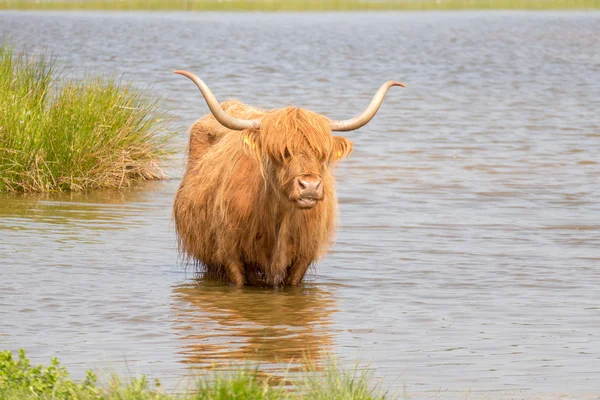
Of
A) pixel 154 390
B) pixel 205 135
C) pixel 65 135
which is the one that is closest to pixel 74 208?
pixel 65 135

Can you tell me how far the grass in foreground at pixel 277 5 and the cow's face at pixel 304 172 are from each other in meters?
70.1

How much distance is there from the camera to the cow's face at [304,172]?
21.5 ft

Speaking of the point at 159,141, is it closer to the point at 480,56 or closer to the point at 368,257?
the point at 368,257

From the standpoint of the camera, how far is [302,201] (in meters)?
6.56

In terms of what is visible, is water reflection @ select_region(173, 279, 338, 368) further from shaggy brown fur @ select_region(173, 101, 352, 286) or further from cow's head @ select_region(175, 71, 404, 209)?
cow's head @ select_region(175, 71, 404, 209)

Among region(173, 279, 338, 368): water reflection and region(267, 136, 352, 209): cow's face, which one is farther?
region(267, 136, 352, 209): cow's face

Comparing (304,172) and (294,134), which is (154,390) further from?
(294,134)

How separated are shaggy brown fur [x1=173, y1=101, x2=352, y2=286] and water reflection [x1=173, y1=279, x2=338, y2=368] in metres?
0.15

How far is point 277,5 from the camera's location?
8306 cm

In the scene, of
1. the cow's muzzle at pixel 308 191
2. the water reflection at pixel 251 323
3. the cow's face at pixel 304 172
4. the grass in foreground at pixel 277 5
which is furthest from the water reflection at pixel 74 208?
the grass in foreground at pixel 277 5

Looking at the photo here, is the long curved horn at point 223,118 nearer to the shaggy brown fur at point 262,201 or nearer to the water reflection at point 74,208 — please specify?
the shaggy brown fur at point 262,201

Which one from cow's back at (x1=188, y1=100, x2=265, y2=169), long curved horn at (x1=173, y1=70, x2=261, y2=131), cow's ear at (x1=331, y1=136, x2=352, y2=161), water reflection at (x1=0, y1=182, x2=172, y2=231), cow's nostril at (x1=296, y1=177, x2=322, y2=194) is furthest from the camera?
water reflection at (x1=0, y1=182, x2=172, y2=231)

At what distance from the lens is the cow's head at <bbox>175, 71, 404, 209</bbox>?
657 cm

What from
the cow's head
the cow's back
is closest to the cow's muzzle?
the cow's head
